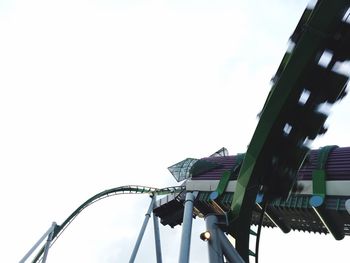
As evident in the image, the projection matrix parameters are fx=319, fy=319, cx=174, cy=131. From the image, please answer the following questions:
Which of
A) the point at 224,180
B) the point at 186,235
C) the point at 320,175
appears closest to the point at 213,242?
the point at 186,235

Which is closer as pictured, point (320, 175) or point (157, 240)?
point (320, 175)

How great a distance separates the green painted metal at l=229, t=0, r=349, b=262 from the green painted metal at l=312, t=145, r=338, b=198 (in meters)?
6.84

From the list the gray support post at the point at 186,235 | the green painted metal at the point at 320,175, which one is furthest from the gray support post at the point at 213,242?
the green painted metal at the point at 320,175

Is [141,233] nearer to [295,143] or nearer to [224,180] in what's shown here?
[224,180]

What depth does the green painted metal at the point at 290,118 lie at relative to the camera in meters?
7.43

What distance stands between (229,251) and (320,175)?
29.3 ft

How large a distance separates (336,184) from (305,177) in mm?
1816

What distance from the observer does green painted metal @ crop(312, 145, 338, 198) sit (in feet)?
52.1

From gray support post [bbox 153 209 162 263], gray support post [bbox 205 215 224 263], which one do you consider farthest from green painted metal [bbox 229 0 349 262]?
gray support post [bbox 153 209 162 263]

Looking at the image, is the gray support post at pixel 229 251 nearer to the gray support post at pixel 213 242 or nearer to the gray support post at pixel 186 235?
the gray support post at pixel 213 242

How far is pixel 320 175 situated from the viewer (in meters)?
16.6

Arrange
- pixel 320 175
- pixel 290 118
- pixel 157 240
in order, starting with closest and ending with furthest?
pixel 290 118 → pixel 320 175 → pixel 157 240

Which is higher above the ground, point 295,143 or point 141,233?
point 141,233

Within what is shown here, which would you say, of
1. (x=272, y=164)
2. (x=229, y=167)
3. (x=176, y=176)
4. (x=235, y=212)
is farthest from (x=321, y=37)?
(x=176, y=176)
